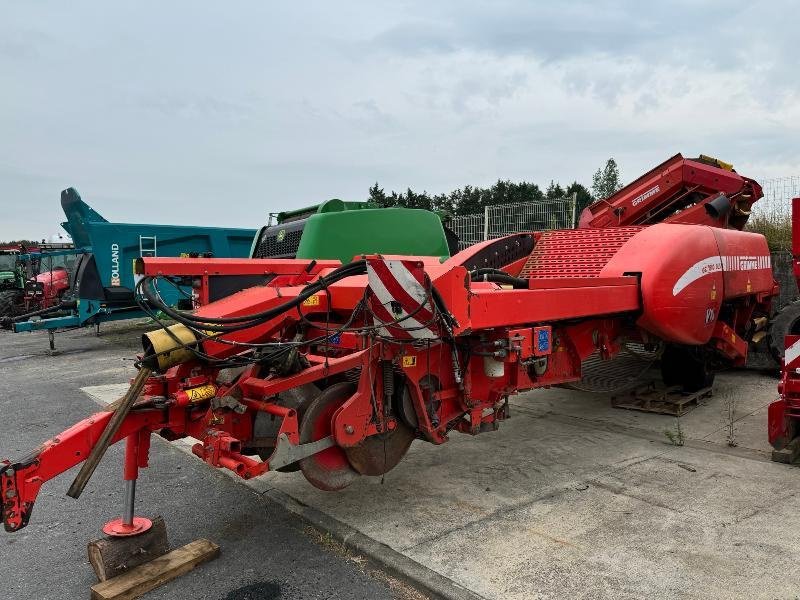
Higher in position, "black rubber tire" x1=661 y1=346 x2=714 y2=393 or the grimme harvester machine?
the grimme harvester machine

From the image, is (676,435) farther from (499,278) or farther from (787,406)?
(499,278)

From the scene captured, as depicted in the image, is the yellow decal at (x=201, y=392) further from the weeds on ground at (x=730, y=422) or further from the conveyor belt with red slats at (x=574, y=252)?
the weeds on ground at (x=730, y=422)

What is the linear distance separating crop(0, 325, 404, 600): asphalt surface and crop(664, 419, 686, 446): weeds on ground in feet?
9.24

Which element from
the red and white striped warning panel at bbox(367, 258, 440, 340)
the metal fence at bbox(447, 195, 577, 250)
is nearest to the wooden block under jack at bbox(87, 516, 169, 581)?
the red and white striped warning panel at bbox(367, 258, 440, 340)

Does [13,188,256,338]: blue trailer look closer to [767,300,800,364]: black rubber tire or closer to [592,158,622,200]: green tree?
[767,300,800,364]: black rubber tire

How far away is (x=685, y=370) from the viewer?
6.09m

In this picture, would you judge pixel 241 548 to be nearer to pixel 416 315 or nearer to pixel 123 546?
pixel 123 546

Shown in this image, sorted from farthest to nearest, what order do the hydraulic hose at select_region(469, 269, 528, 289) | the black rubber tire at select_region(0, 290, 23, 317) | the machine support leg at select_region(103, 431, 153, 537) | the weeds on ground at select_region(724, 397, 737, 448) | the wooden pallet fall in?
the black rubber tire at select_region(0, 290, 23, 317) < the wooden pallet < the weeds on ground at select_region(724, 397, 737, 448) < the hydraulic hose at select_region(469, 269, 528, 289) < the machine support leg at select_region(103, 431, 153, 537)

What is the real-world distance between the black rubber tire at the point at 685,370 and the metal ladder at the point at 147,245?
27.7 feet

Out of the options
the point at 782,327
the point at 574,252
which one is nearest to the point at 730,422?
the point at 782,327

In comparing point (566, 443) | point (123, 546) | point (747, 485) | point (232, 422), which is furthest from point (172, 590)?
point (747, 485)

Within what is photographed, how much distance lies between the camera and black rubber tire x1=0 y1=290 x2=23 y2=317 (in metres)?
17.1

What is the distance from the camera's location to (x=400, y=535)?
10.9ft

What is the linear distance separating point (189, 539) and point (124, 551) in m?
0.44
